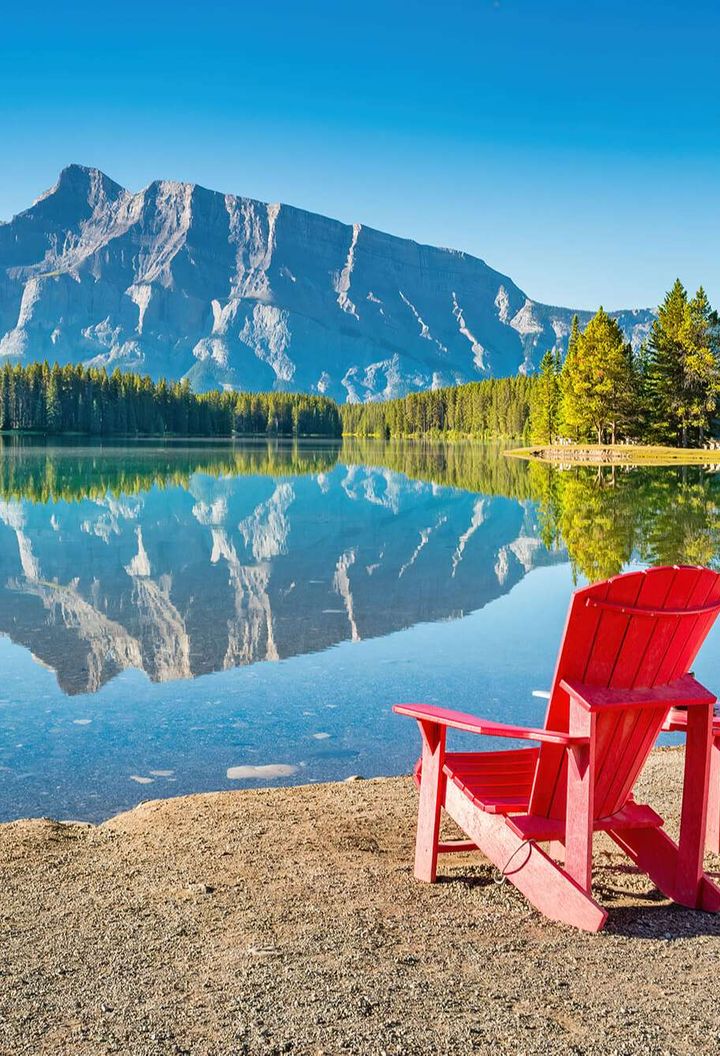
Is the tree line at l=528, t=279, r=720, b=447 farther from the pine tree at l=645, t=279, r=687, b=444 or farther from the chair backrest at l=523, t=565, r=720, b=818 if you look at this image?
the chair backrest at l=523, t=565, r=720, b=818

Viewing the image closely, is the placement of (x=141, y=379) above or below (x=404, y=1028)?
above

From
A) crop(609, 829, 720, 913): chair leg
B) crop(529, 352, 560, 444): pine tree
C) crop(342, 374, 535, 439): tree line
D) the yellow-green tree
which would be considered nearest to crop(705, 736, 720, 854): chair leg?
crop(609, 829, 720, 913): chair leg

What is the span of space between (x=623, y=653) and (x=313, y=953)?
2060 mm

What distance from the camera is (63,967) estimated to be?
14.3ft

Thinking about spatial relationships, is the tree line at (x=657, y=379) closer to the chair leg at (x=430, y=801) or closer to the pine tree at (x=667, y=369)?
the pine tree at (x=667, y=369)

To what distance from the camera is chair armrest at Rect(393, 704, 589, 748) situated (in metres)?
4.62

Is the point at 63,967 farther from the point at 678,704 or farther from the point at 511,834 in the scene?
the point at 678,704

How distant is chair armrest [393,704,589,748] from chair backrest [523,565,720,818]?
179 millimetres

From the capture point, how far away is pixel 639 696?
4.77 metres

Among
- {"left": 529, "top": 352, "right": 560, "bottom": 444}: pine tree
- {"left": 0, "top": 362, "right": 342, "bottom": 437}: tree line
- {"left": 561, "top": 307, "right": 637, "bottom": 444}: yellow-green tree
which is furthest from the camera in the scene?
{"left": 0, "top": 362, "right": 342, "bottom": 437}: tree line

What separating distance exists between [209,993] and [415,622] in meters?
10.9

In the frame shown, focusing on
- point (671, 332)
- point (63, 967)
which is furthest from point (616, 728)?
point (671, 332)

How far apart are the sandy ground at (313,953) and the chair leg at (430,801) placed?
0.12 meters

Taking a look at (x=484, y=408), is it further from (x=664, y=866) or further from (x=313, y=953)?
(x=313, y=953)
